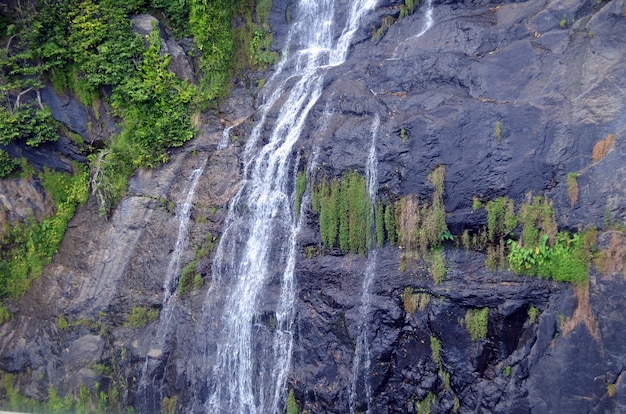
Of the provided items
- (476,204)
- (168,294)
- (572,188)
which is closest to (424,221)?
(476,204)

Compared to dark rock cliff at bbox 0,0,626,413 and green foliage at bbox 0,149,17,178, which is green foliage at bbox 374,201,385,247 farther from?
green foliage at bbox 0,149,17,178

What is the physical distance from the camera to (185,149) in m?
15.2

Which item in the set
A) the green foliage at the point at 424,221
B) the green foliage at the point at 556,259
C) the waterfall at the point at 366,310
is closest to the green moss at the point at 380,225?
the waterfall at the point at 366,310

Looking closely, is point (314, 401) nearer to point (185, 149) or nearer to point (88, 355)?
point (88, 355)

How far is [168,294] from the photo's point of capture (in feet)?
44.2

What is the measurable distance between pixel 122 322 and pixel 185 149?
4958mm

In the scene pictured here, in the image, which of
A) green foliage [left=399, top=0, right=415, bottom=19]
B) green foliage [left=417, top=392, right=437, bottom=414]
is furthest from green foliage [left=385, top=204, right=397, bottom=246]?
green foliage [left=399, top=0, right=415, bottom=19]

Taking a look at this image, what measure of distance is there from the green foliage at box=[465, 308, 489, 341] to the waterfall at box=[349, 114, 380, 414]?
6.82 feet

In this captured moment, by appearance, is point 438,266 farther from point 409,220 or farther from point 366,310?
point 366,310

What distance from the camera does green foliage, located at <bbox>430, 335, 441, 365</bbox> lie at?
10641 mm

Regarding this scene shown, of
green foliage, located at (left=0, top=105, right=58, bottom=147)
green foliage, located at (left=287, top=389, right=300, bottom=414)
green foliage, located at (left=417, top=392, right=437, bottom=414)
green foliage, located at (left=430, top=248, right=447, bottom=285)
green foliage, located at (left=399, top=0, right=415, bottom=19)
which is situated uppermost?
green foliage, located at (left=399, top=0, right=415, bottom=19)

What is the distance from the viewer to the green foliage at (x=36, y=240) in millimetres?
14562

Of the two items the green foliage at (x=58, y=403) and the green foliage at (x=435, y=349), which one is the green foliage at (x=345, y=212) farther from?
the green foliage at (x=58, y=403)

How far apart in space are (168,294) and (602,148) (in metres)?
10.2
